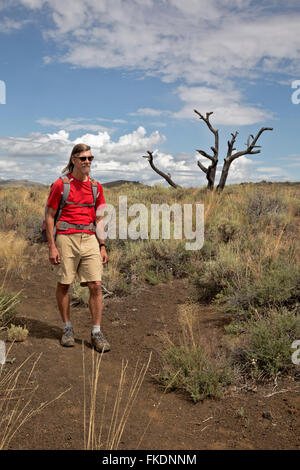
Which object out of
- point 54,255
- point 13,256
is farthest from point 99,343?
point 13,256

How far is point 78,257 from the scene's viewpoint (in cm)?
512

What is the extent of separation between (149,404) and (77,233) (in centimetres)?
214

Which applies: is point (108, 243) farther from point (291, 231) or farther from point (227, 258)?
point (291, 231)

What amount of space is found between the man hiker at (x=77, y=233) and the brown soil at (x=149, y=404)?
43cm

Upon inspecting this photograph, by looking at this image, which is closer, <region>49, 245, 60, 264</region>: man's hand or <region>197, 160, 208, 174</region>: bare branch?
<region>49, 245, 60, 264</region>: man's hand

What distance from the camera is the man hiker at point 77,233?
4898 mm

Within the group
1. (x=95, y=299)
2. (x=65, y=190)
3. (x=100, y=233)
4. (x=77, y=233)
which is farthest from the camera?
(x=100, y=233)

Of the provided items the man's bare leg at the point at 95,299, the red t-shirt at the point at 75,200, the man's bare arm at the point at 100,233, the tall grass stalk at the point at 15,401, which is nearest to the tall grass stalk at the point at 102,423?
the tall grass stalk at the point at 15,401

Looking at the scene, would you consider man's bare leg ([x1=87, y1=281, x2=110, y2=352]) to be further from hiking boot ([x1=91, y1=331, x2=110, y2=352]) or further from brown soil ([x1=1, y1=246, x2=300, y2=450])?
brown soil ([x1=1, y1=246, x2=300, y2=450])

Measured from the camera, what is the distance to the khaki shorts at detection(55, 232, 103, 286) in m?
5.02

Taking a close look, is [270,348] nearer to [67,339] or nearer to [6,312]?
[67,339]

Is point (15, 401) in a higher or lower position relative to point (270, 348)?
lower

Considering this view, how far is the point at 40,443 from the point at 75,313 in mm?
3771

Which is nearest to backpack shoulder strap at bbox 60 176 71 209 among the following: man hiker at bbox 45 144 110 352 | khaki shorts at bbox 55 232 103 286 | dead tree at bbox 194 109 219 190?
man hiker at bbox 45 144 110 352
